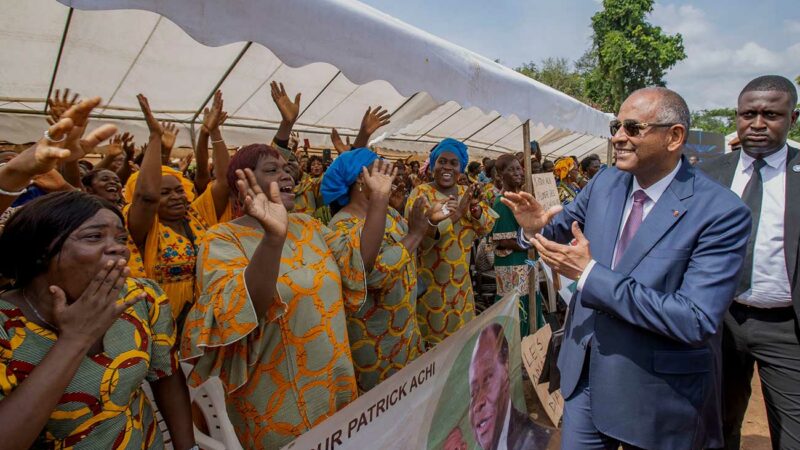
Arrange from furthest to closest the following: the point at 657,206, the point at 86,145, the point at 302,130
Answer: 1. the point at 302,130
2. the point at 657,206
3. the point at 86,145

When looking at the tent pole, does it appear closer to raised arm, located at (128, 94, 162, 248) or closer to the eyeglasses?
the eyeglasses

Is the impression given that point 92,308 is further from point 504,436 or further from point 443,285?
point 504,436

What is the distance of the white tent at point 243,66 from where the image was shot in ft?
6.68

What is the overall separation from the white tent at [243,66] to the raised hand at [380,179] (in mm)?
479

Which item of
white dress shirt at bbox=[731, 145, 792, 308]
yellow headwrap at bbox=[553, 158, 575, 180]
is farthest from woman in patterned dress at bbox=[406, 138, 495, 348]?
yellow headwrap at bbox=[553, 158, 575, 180]

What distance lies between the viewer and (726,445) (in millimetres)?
2643

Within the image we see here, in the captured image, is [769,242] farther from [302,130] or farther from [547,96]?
[302,130]

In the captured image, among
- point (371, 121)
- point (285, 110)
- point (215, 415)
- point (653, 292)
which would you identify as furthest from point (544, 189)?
point (215, 415)

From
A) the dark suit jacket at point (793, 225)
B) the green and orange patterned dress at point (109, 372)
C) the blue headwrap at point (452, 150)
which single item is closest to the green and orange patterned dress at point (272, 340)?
the green and orange patterned dress at point (109, 372)

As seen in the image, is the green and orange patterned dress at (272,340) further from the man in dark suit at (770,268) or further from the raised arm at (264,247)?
the man in dark suit at (770,268)

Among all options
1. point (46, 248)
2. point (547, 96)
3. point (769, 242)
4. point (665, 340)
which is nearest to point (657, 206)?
point (665, 340)

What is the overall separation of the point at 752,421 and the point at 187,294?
4.33 meters

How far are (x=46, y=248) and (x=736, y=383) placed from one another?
10.4ft

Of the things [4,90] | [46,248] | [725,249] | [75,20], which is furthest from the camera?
[4,90]
